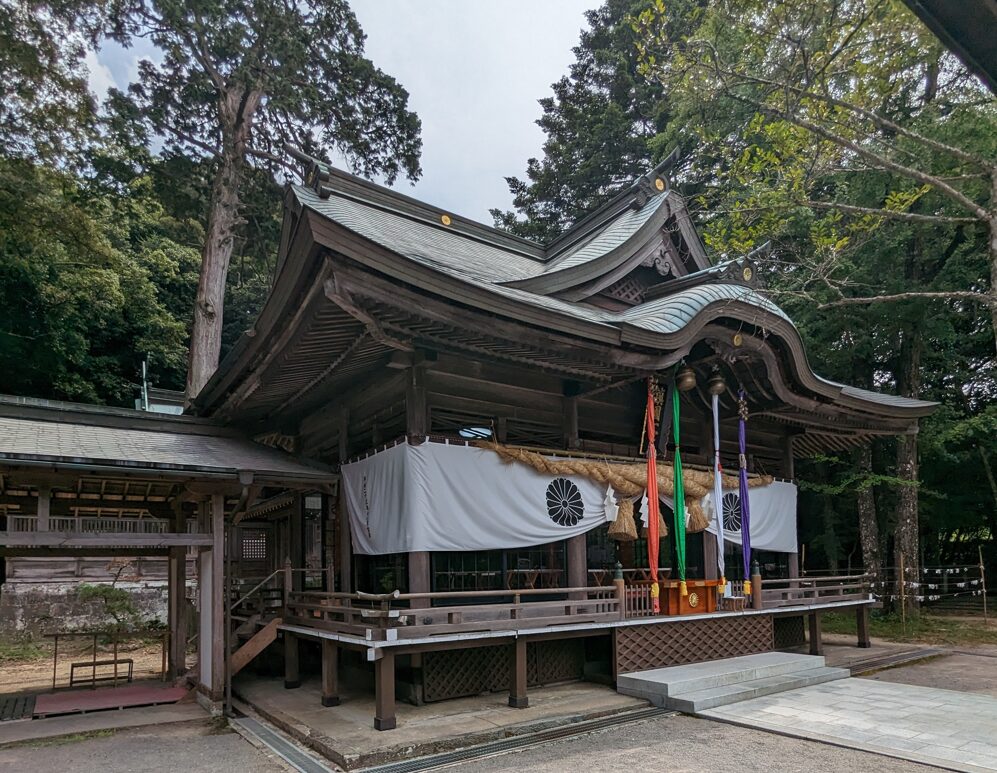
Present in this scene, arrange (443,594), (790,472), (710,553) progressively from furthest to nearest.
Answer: (790,472) → (710,553) → (443,594)

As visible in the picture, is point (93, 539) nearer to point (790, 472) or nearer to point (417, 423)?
point (417, 423)

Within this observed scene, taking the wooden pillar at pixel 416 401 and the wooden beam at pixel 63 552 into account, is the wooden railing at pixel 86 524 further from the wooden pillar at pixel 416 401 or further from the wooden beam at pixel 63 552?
the wooden pillar at pixel 416 401

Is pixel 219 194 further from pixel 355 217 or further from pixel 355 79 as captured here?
pixel 355 217

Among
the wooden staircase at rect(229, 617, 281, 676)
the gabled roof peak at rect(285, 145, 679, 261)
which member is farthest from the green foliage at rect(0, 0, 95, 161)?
the wooden staircase at rect(229, 617, 281, 676)

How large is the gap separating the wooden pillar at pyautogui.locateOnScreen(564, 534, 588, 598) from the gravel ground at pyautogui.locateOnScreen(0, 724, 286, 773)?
14.5ft

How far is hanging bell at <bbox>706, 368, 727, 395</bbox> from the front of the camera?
10773 mm

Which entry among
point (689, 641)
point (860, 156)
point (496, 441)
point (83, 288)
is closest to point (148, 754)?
point (496, 441)

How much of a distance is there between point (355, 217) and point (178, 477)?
4659 mm

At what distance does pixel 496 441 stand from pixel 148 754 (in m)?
5.15

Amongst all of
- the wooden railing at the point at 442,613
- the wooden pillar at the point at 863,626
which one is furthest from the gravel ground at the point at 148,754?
the wooden pillar at the point at 863,626

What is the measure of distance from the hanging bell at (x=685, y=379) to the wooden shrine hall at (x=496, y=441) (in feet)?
0.12

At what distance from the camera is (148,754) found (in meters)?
6.77

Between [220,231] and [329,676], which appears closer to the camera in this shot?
[329,676]

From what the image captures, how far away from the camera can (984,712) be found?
750 cm
